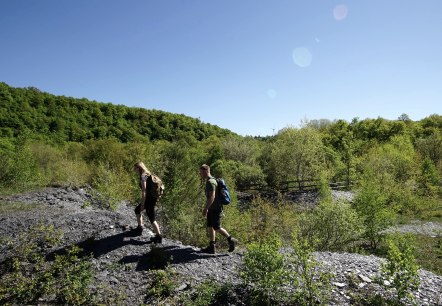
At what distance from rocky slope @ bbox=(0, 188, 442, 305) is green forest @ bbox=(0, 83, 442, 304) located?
1.57 meters

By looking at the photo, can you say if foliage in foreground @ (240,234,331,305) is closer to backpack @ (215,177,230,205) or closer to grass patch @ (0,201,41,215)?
backpack @ (215,177,230,205)

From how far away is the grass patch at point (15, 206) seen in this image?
1288 cm

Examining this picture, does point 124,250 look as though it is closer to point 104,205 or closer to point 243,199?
point 104,205

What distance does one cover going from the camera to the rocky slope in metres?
6.97

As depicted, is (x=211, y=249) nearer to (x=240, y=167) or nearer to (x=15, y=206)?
(x=15, y=206)

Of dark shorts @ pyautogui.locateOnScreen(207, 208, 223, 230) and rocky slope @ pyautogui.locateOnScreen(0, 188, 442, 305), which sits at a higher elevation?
dark shorts @ pyautogui.locateOnScreen(207, 208, 223, 230)

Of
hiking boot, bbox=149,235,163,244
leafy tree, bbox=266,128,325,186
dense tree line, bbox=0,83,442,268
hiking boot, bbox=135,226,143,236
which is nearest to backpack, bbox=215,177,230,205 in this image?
hiking boot, bbox=149,235,163,244

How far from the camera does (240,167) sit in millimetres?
45438

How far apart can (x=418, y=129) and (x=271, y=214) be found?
62.8 meters

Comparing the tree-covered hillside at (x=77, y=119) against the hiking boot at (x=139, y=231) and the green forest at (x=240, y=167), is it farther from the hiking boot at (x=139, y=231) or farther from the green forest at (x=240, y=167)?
the hiking boot at (x=139, y=231)

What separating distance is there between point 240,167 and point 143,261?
3786 centimetres

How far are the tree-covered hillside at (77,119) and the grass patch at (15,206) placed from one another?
85.1 feet

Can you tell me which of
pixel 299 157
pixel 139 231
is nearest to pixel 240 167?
pixel 299 157

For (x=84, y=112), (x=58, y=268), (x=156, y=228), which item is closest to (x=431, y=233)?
(x=156, y=228)
